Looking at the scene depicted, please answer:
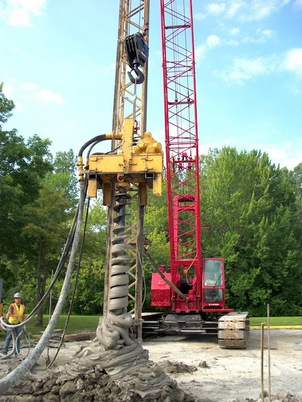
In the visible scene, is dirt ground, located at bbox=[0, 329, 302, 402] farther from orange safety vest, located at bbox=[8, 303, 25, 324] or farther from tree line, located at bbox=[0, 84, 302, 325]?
tree line, located at bbox=[0, 84, 302, 325]

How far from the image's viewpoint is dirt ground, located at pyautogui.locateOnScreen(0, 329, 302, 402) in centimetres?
752

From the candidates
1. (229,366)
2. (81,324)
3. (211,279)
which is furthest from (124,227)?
(81,324)

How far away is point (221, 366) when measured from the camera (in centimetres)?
1019

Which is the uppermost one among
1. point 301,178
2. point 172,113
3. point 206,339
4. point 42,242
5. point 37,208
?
point 301,178

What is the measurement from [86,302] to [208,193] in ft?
44.5

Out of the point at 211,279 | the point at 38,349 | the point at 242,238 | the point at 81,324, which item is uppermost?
the point at 242,238

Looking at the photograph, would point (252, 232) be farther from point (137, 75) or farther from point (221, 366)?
point (137, 75)

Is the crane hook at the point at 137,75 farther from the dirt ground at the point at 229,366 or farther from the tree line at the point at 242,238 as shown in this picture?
the tree line at the point at 242,238

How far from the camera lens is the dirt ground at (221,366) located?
7518 millimetres

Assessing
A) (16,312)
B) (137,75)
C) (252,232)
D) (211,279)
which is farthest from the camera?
(252,232)

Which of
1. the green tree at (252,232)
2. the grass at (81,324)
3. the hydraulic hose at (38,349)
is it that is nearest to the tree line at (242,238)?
the green tree at (252,232)

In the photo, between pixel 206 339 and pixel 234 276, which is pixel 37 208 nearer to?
pixel 206 339

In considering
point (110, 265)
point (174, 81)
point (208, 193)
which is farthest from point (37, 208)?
point (208, 193)

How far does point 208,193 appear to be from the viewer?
38.5 m
